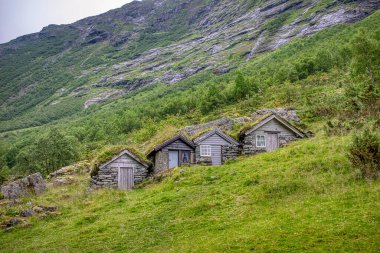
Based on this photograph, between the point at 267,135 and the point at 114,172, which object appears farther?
the point at 267,135

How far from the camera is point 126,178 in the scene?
39.8 m

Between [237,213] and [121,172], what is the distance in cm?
2036

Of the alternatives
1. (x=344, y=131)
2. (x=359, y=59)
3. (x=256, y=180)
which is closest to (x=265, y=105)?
(x=359, y=59)

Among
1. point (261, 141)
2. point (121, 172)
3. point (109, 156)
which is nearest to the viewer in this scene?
point (121, 172)

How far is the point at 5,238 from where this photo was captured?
2523cm

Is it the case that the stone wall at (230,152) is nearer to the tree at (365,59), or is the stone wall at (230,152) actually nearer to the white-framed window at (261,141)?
the white-framed window at (261,141)

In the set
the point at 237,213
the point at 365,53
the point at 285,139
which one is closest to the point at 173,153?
the point at 285,139

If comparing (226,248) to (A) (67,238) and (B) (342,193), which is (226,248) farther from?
(A) (67,238)

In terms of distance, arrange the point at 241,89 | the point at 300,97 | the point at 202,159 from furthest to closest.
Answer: the point at 241,89
the point at 300,97
the point at 202,159

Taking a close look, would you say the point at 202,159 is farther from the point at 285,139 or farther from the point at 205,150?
the point at 285,139

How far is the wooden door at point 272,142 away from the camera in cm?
4362

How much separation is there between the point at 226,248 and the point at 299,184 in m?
8.59

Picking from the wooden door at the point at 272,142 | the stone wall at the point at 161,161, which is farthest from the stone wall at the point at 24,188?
the wooden door at the point at 272,142

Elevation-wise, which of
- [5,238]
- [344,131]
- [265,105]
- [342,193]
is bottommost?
[5,238]
